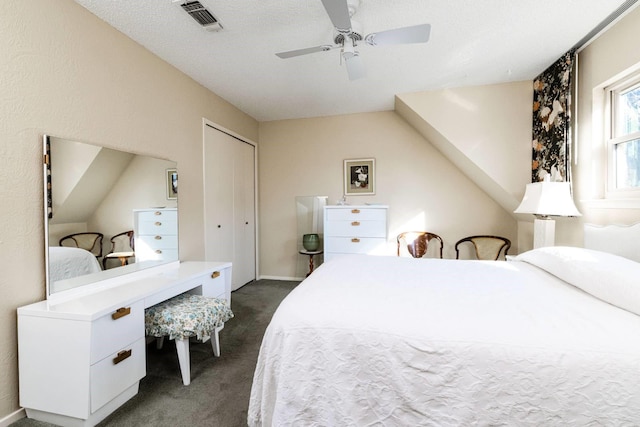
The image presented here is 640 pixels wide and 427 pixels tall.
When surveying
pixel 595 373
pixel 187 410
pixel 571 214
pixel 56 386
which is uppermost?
pixel 571 214

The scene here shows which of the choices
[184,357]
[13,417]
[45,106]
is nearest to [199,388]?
[184,357]

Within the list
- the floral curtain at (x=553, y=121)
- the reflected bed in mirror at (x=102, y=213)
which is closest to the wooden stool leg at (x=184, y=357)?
the reflected bed in mirror at (x=102, y=213)

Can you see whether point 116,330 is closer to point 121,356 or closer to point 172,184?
point 121,356

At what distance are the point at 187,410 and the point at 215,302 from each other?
0.65 meters

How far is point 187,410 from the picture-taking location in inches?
62.0

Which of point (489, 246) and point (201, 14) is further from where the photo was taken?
point (489, 246)

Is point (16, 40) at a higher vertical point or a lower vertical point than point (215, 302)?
higher

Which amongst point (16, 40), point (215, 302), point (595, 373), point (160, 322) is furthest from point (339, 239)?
point (16, 40)

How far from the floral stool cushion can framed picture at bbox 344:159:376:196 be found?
2.62 metres

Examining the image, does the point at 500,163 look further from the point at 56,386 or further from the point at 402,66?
the point at 56,386

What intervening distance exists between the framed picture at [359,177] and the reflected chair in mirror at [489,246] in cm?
145

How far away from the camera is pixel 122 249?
2.07 m

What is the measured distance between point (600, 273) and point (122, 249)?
9.66 feet

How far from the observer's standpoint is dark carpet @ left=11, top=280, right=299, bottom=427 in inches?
59.2
